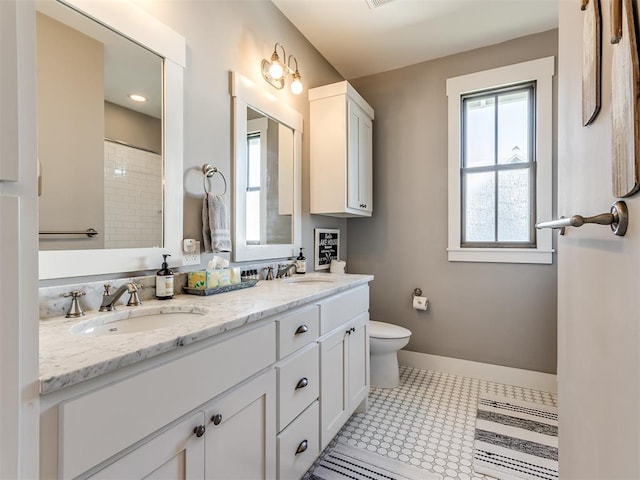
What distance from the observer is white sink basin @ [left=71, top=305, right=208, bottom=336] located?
1008mm

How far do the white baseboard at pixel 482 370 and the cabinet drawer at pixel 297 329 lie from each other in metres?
1.70

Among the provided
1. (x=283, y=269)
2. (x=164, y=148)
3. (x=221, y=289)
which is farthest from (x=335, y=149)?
(x=221, y=289)

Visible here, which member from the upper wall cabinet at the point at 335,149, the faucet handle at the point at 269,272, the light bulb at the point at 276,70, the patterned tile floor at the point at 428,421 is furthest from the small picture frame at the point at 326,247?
the light bulb at the point at 276,70

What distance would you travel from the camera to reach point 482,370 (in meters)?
2.61

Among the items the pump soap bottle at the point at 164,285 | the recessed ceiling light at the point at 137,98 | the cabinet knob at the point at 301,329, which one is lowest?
the cabinet knob at the point at 301,329

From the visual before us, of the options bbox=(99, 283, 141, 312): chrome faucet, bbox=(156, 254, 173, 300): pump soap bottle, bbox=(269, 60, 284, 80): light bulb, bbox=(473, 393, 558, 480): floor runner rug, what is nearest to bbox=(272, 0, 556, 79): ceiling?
bbox=(269, 60, 284, 80): light bulb

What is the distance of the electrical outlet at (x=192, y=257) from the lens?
149 cm

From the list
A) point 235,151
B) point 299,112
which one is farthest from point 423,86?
point 235,151

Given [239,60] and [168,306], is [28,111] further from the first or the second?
[239,60]

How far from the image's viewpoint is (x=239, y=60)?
1.83 metres

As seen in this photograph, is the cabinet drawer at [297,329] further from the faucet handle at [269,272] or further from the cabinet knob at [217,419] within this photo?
the faucet handle at [269,272]

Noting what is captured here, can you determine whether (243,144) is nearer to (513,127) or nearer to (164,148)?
(164,148)

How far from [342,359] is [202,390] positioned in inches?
38.7

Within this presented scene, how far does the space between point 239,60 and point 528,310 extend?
2620mm
